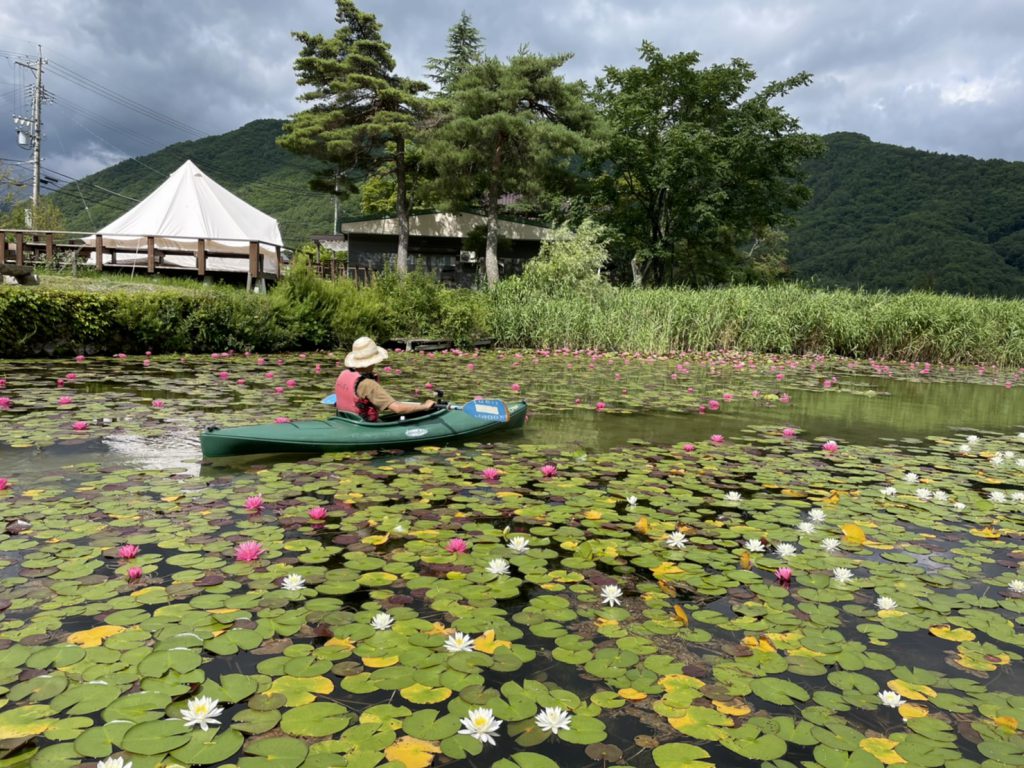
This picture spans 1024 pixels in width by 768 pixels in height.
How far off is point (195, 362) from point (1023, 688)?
10.5 m

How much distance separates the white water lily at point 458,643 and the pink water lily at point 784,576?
1398 millimetres

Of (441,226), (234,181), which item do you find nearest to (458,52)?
(441,226)

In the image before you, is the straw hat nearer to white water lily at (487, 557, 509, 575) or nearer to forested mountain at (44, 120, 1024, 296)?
white water lily at (487, 557, 509, 575)

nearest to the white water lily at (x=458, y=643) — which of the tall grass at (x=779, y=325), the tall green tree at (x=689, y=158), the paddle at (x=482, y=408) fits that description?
the paddle at (x=482, y=408)

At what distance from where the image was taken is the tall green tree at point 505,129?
22.5 m

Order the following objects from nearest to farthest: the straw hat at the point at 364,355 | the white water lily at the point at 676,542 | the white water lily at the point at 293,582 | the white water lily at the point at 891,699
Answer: the white water lily at the point at 891,699 → the white water lily at the point at 293,582 → the white water lily at the point at 676,542 → the straw hat at the point at 364,355

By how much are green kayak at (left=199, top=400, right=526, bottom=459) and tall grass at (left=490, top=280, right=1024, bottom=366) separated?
931cm

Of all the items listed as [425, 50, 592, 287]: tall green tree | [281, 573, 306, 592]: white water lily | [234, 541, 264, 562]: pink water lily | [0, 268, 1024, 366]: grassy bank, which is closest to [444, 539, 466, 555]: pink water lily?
[281, 573, 306, 592]: white water lily

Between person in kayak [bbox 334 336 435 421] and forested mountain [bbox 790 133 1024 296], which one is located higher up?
forested mountain [bbox 790 133 1024 296]

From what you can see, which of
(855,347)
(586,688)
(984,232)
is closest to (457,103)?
(855,347)

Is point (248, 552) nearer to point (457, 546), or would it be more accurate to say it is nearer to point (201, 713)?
point (457, 546)

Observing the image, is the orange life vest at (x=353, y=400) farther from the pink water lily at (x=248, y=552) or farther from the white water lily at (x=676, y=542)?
the white water lily at (x=676, y=542)

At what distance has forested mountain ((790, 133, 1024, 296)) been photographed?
146 ft

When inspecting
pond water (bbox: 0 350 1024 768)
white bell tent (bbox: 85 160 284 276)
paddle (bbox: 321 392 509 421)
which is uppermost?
white bell tent (bbox: 85 160 284 276)
